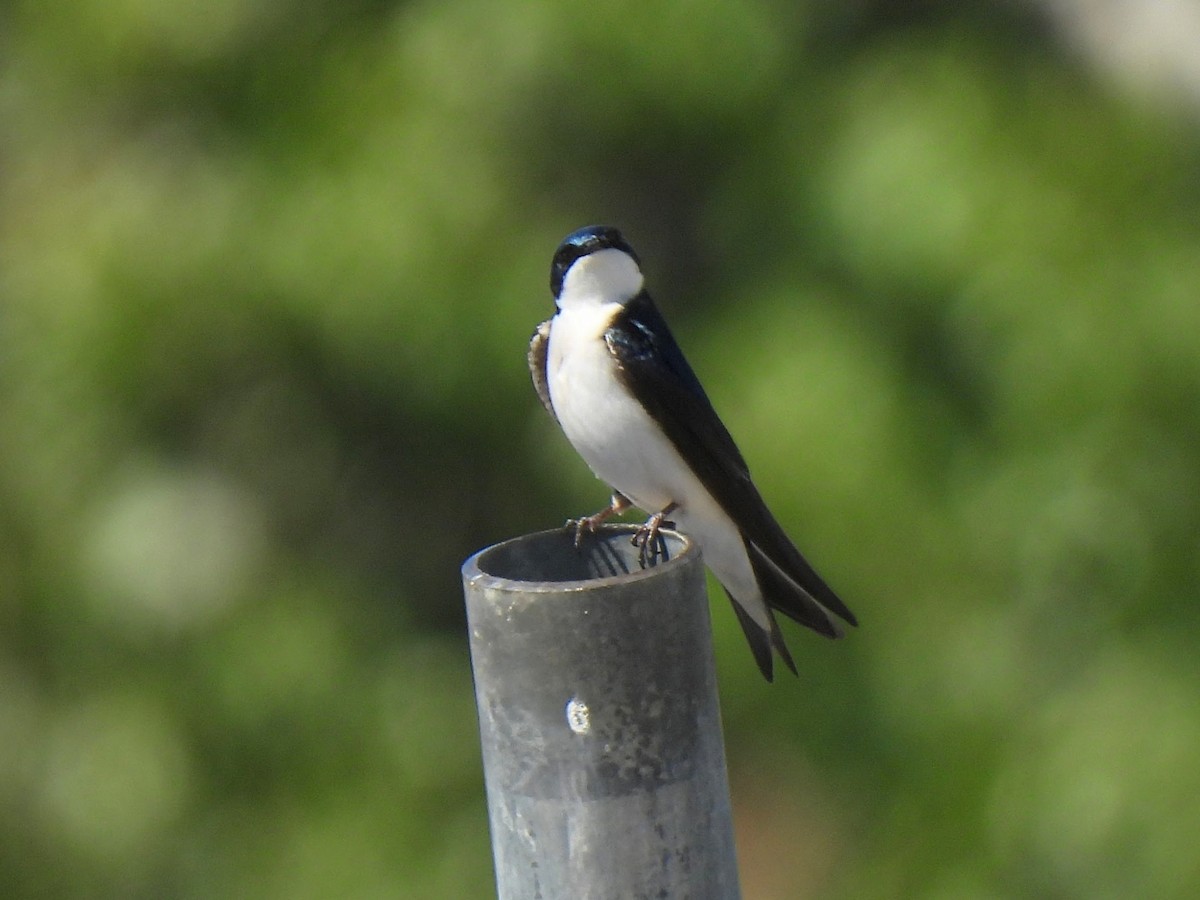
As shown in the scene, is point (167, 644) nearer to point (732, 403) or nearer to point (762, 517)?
point (732, 403)

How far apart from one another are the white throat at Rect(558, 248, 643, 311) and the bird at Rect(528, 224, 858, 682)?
37 millimetres

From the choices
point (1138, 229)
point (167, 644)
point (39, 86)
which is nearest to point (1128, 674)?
point (1138, 229)

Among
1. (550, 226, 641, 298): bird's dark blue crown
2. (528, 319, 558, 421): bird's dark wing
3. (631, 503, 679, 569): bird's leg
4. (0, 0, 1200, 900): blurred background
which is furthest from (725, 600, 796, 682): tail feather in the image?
(0, 0, 1200, 900): blurred background

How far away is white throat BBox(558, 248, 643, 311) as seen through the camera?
2510 millimetres

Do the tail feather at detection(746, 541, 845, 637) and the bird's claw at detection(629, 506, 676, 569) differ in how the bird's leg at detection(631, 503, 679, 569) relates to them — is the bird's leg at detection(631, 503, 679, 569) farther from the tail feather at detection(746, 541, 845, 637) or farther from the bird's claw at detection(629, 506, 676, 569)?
the tail feather at detection(746, 541, 845, 637)

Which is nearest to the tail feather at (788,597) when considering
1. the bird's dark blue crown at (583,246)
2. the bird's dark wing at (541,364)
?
the bird's dark wing at (541,364)

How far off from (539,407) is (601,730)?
317 cm

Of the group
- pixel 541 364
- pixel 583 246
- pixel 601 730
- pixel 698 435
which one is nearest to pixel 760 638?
pixel 698 435

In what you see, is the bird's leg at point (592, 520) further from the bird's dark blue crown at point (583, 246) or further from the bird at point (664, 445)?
the bird's dark blue crown at point (583, 246)

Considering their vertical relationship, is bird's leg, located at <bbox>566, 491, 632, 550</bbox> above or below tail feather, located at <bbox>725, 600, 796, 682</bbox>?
above

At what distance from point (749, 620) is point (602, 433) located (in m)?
0.36

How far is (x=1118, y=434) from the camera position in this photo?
398 cm

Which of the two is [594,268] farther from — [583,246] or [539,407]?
[539,407]

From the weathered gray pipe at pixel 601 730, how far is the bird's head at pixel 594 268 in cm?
101
